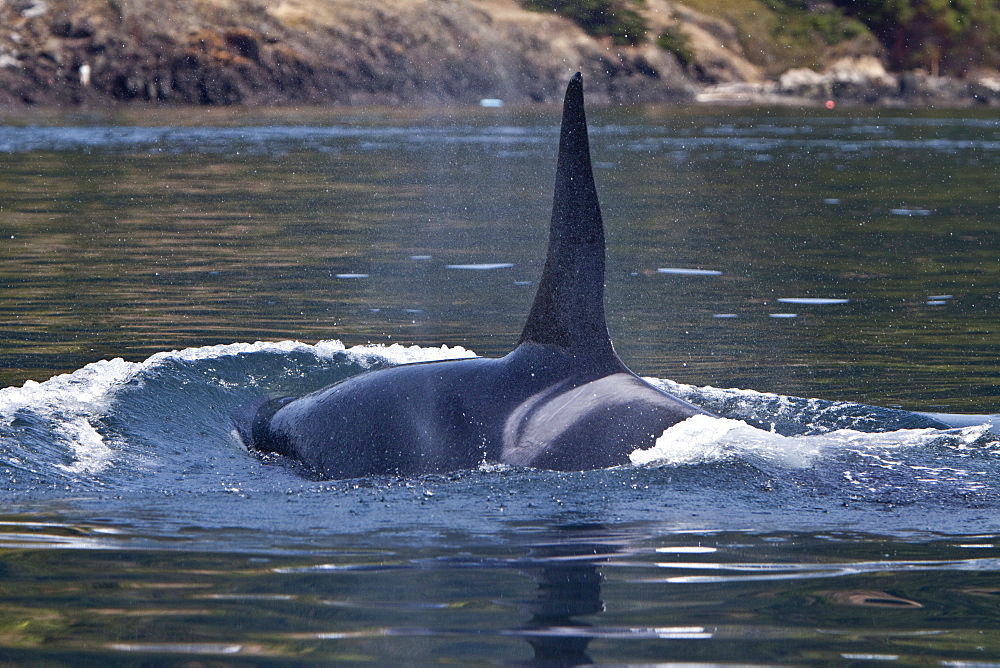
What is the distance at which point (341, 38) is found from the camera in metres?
105

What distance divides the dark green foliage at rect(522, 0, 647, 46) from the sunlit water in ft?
315

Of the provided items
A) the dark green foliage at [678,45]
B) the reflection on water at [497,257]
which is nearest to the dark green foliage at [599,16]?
the dark green foliage at [678,45]

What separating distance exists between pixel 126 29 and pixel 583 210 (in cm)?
9652

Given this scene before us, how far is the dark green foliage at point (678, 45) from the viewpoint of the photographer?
118125 mm

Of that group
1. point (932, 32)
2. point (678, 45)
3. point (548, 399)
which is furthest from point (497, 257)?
point (932, 32)

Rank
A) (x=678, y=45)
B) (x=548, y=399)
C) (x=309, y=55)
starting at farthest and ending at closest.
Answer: (x=678, y=45) → (x=309, y=55) → (x=548, y=399)

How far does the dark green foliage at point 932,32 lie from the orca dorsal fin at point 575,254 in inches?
5501

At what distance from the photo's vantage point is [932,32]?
142625 millimetres

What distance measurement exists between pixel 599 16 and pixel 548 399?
386ft

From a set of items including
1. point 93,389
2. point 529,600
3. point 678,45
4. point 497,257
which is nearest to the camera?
point 529,600

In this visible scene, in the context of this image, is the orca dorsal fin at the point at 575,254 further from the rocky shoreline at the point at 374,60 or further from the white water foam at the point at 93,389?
the rocky shoreline at the point at 374,60

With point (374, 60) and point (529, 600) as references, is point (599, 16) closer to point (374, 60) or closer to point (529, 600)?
point (374, 60)

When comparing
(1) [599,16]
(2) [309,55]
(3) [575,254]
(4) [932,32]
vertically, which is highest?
(4) [932,32]

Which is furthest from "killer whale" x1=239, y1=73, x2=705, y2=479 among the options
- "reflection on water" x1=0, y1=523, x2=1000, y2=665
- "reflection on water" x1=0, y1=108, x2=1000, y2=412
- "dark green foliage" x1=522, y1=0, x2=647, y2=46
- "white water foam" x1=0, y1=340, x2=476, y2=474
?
"dark green foliage" x1=522, y1=0, x2=647, y2=46
